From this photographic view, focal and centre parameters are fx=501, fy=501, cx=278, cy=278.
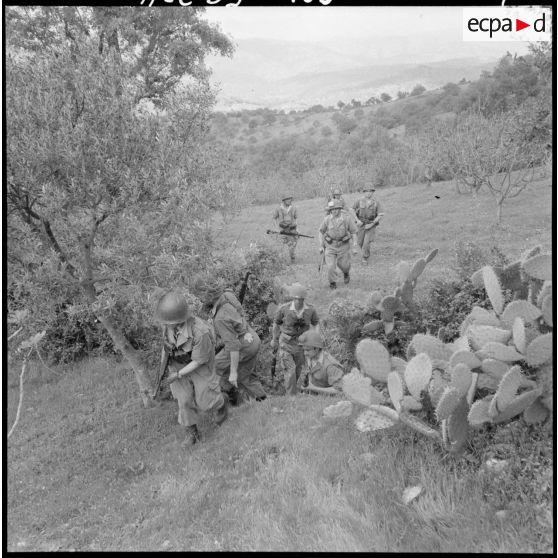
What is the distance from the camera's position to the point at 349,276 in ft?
38.5

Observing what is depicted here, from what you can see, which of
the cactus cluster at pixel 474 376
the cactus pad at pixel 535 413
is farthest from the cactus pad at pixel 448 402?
the cactus pad at pixel 535 413

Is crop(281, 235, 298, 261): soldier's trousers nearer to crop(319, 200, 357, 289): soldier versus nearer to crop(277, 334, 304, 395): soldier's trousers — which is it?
crop(319, 200, 357, 289): soldier

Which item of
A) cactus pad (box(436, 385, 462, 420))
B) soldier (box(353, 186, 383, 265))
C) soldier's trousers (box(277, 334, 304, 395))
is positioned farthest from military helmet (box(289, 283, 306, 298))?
soldier (box(353, 186, 383, 265))

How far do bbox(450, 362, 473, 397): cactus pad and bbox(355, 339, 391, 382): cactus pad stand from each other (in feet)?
2.70

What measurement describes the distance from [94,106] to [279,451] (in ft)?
13.5

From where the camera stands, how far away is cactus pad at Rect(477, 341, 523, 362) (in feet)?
12.8

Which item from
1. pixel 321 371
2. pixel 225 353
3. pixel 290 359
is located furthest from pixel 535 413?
pixel 225 353

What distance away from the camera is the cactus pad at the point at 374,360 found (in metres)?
4.56

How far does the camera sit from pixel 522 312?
4.29 metres

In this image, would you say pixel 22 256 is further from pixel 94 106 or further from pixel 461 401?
pixel 461 401

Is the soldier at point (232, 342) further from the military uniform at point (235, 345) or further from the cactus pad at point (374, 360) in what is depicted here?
the cactus pad at point (374, 360)

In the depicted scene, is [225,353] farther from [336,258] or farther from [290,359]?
[336,258]

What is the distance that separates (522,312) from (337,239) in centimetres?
668

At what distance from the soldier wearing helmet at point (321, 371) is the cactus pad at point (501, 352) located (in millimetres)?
2849
